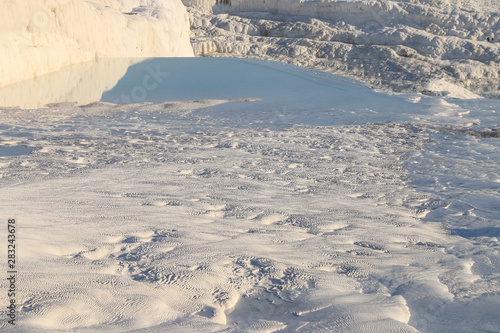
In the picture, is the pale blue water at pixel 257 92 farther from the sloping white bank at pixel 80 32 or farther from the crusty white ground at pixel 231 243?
the crusty white ground at pixel 231 243

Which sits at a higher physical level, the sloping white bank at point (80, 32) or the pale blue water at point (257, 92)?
the sloping white bank at point (80, 32)

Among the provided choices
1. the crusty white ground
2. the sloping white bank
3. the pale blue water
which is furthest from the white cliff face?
the crusty white ground

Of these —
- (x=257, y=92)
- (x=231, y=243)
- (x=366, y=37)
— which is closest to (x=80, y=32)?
(x=257, y=92)

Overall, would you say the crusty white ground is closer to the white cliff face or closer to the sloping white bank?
the sloping white bank

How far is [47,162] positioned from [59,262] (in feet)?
6.57

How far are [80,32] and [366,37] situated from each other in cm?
1098

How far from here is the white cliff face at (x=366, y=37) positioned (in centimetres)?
1520

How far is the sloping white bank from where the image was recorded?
7.29 m

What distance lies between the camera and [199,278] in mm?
1780

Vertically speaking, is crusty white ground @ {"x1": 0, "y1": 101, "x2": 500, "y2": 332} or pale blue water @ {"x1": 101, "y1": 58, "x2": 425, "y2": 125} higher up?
crusty white ground @ {"x1": 0, "y1": 101, "x2": 500, "y2": 332}

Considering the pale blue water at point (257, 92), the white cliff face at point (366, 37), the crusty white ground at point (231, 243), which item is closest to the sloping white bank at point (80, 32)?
the pale blue water at point (257, 92)

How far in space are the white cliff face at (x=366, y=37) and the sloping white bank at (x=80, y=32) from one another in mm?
3335

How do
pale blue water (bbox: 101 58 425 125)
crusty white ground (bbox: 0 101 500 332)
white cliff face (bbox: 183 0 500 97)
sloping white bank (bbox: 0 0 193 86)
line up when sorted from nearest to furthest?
crusty white ground (bbox: 0 101 500 332) < pale blue water (bbox: 101 58 425 125) < sloping white bank (bbox: 0 0 193 86) < white cliff face (bbox: 183 0 500 97)

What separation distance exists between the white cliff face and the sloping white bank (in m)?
3.33
